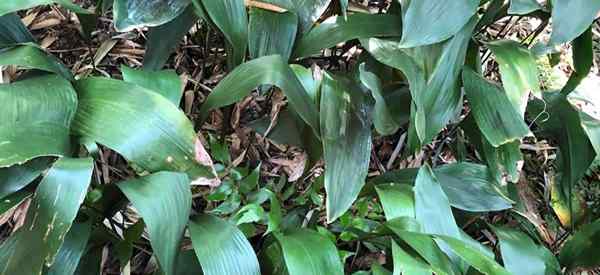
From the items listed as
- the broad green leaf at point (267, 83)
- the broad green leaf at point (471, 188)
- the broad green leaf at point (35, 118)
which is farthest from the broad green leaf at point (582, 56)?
the broad green leaf at point (35, 118)

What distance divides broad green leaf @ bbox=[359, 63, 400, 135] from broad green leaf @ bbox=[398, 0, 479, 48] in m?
0.06

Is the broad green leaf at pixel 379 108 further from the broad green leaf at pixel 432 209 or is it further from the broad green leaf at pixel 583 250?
the broad green leaf at pixel 583 250

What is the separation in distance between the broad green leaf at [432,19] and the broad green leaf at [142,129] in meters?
0.29

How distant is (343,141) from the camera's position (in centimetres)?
78

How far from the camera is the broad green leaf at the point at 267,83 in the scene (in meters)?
0.72

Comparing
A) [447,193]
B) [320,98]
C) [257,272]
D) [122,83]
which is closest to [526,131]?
[447,193]

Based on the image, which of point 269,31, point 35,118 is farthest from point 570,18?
point 35,118

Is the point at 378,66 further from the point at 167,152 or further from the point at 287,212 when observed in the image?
the point at 167,152

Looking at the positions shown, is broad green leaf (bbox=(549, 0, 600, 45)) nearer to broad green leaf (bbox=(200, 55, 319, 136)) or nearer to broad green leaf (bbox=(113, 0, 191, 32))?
broad green leaf (bbox=(200, 55, 319, 136))

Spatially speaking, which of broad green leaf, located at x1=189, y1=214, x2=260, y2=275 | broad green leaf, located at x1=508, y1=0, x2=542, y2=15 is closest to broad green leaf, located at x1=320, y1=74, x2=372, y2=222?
broad green leaf, located at x1=189, y1=214, x2=260, y2=275

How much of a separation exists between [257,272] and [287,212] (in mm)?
238

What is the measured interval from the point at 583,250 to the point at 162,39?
700mm

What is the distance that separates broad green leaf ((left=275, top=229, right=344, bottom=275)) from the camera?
65cm

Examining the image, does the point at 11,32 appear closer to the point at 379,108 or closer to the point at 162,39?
the point at 162,39
